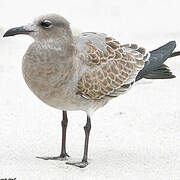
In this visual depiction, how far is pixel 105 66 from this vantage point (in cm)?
718

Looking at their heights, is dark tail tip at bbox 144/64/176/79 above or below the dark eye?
below

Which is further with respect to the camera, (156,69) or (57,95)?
(156,69)

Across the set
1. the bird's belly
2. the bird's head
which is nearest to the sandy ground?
the bird's belly

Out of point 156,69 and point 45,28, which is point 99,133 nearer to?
point 156,69

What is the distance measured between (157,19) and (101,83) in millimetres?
7634

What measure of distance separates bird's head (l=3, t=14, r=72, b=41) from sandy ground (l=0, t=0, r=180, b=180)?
1518mm

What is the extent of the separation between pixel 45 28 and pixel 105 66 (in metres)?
1.01

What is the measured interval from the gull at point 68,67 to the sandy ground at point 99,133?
0.41 meters

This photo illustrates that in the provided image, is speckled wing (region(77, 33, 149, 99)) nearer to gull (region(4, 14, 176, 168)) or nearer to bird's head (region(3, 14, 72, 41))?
gull (region(4, 14, 176, 168))

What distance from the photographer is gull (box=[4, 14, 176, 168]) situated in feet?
21.5

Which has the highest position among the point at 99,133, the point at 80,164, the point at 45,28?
the point at 45,28

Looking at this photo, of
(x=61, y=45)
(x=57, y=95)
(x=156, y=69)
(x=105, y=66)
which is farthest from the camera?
(x=156, y=69)

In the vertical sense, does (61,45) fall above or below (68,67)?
above

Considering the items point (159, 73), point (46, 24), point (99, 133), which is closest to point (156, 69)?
point (159, 73)
